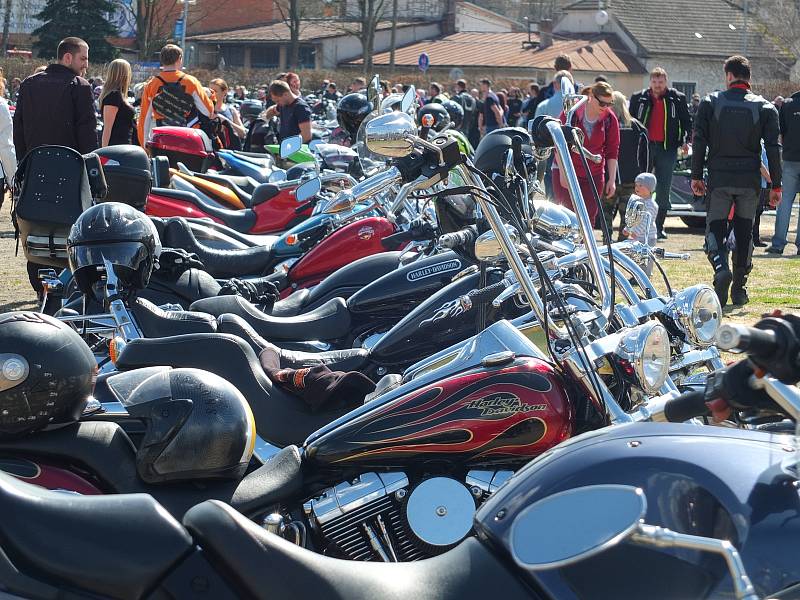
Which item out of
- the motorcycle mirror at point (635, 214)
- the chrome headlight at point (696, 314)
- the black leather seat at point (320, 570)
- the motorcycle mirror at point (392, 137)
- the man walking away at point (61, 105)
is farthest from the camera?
the man walking away at point (61, 105)

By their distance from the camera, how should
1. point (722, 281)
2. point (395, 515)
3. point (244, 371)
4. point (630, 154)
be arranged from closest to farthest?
point (395, 515), point (244, 371), point (722, 281), point (630, 154)

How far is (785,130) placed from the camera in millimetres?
10898

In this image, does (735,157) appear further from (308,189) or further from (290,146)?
(308,189)

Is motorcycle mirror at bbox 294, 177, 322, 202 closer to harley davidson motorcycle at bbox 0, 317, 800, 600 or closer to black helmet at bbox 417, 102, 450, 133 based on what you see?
black helmet at bbox 417, 102, 450, 133

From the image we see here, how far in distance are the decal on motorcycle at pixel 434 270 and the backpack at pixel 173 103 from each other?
6281 millimetres

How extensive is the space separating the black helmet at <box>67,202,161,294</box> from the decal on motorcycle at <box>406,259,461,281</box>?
1.19 m

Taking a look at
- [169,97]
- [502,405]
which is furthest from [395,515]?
[169,97]

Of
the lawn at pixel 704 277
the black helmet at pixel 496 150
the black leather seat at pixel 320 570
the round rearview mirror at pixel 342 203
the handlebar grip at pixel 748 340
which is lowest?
the lawn at pixel 704 277

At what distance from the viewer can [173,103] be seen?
10391 millimetres

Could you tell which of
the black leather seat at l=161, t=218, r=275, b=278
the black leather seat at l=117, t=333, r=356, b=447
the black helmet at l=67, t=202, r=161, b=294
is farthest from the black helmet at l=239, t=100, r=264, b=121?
the black leather seat at l=117, t=333, r=356, b=447

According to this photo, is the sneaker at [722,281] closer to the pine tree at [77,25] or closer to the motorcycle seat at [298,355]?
the motorcycle seat at [298,355]

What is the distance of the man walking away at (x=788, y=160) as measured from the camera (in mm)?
10812

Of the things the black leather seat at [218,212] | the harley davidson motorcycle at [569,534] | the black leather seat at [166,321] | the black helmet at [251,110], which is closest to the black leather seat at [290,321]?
the black leather seat at [166,321]

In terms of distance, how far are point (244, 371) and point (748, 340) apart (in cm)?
206
